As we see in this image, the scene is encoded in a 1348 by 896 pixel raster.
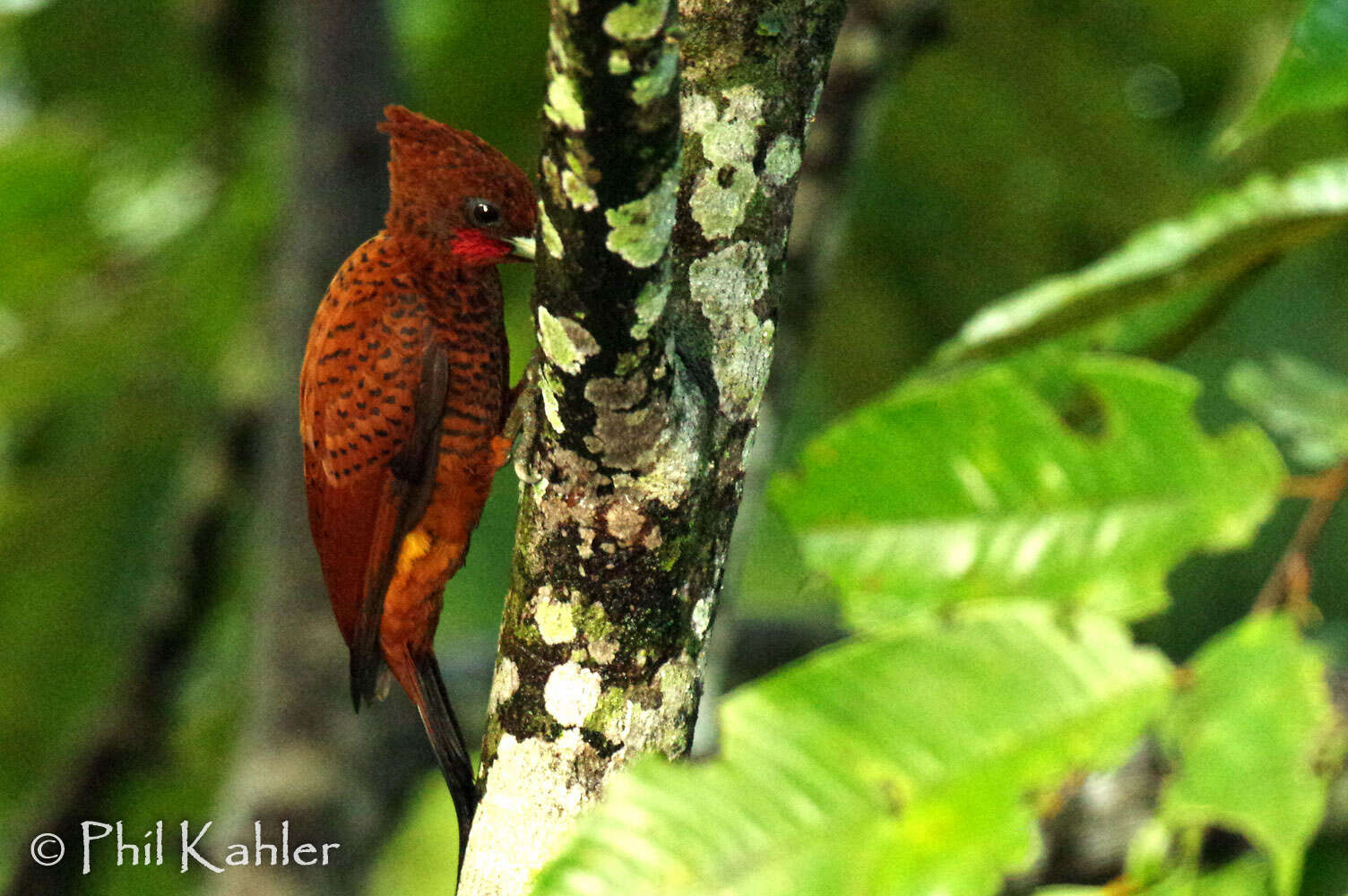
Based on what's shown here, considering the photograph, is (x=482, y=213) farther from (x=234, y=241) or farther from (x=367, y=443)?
(x=234, y=241)

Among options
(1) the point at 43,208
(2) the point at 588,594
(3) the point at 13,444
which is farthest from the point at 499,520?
(2) the point at 588,594

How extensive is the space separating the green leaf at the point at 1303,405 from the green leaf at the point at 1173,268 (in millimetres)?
193

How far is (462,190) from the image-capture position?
2377mm

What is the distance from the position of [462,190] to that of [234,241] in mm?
3132

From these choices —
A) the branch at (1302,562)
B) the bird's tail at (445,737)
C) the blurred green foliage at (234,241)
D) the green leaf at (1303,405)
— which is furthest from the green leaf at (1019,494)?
the blurred green foliage at (234,241)

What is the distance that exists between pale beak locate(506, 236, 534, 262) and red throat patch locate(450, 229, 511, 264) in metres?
0.02

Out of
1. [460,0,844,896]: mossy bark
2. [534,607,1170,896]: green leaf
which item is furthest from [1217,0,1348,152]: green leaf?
[534,607,1170,896]: green leaf

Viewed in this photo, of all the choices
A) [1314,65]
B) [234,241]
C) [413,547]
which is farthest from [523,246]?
[234,241]

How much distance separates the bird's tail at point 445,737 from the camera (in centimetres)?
225

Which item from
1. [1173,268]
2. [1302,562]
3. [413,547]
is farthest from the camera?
[413,547]

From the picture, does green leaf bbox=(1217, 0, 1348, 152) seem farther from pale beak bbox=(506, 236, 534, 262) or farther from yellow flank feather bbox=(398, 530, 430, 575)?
yellow flank feather bbox=(398, 530, 430, 575)

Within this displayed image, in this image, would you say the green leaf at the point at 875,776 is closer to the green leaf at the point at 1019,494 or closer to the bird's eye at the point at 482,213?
the green leaf at the point at 1019,494

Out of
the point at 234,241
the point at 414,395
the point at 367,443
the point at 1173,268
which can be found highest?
the point at 1173,268

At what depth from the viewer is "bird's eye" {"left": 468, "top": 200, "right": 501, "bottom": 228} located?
2.37 meters
